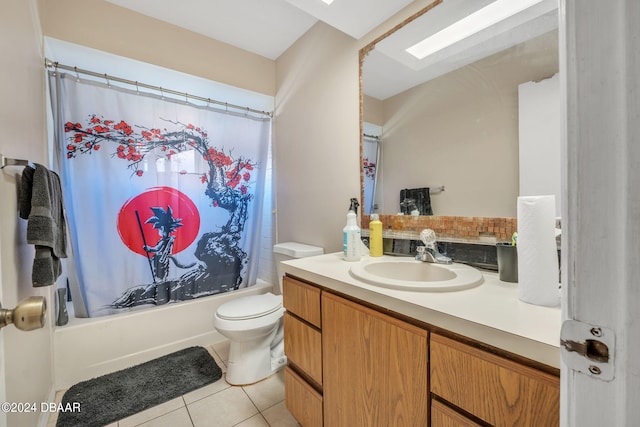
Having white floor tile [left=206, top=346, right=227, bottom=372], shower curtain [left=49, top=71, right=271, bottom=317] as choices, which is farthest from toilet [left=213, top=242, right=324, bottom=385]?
shower curtain [left=49, top=71, right=271, bottom=317]

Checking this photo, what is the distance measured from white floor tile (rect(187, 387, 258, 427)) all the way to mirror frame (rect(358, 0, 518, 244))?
1160mm

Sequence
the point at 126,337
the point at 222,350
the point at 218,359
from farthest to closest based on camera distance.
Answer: the point at 222,350 < the point at 218,359 < the point at 126,337

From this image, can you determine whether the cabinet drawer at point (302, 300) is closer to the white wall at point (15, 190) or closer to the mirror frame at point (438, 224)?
the mirror frame at point (438, 224)

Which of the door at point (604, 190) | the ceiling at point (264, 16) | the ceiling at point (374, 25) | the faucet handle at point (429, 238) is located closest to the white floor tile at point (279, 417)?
the faucet handle at point (429, 238)

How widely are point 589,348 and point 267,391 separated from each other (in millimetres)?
1637

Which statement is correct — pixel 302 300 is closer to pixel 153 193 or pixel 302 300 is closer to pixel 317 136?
pixel 317 136

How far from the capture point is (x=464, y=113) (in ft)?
3.67

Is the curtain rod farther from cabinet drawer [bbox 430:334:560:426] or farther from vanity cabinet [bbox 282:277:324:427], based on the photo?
cabinet drawer [bbox 430:334:560:426]

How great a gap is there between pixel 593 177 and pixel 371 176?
1224mm

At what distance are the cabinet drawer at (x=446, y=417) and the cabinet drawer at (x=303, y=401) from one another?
0.52 metres

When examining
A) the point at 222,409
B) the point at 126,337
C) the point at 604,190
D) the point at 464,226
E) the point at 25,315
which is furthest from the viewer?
the point at 126,337

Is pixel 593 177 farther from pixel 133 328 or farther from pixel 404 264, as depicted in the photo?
pixel 133 328

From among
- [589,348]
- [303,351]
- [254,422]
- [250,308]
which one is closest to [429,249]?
[303,351]

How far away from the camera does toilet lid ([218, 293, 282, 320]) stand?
1.49 metres
